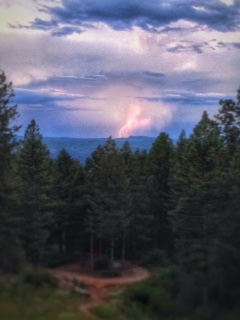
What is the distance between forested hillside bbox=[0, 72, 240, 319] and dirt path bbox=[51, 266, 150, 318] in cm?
189

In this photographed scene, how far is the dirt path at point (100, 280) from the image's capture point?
31.1 meters

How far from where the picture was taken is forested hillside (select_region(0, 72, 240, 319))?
22.7 meters

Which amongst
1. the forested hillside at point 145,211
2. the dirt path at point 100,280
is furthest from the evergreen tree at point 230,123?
the dirt path at point 100,280

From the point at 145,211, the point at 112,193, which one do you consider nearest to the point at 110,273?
the point at 112,193

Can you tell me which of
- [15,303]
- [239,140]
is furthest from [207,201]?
[15,303]

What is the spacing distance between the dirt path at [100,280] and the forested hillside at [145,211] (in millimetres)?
1892

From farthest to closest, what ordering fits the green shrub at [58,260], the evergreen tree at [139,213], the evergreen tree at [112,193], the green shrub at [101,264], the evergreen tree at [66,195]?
the evergreen tree at [66,195]
the evergreen tree at [139,213]
the green shrub at [101,264]
the green shrub at [58,260]
the evergreen tree at [112,193]

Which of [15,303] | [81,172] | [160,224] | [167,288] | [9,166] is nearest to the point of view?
[15,303]

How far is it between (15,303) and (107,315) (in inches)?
221

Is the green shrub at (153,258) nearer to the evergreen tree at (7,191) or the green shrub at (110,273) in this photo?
the green shrub at (110,273)

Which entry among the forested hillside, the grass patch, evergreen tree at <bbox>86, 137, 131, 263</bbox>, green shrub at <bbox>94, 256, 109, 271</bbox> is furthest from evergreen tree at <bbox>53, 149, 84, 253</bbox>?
the grass patch

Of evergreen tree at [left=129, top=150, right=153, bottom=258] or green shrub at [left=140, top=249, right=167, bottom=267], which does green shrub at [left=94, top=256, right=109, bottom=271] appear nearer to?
green shrub at [left=140, top=249, right=167, bottom=267]

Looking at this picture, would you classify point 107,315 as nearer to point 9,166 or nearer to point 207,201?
point 9,166

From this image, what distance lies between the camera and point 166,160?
200 feet
